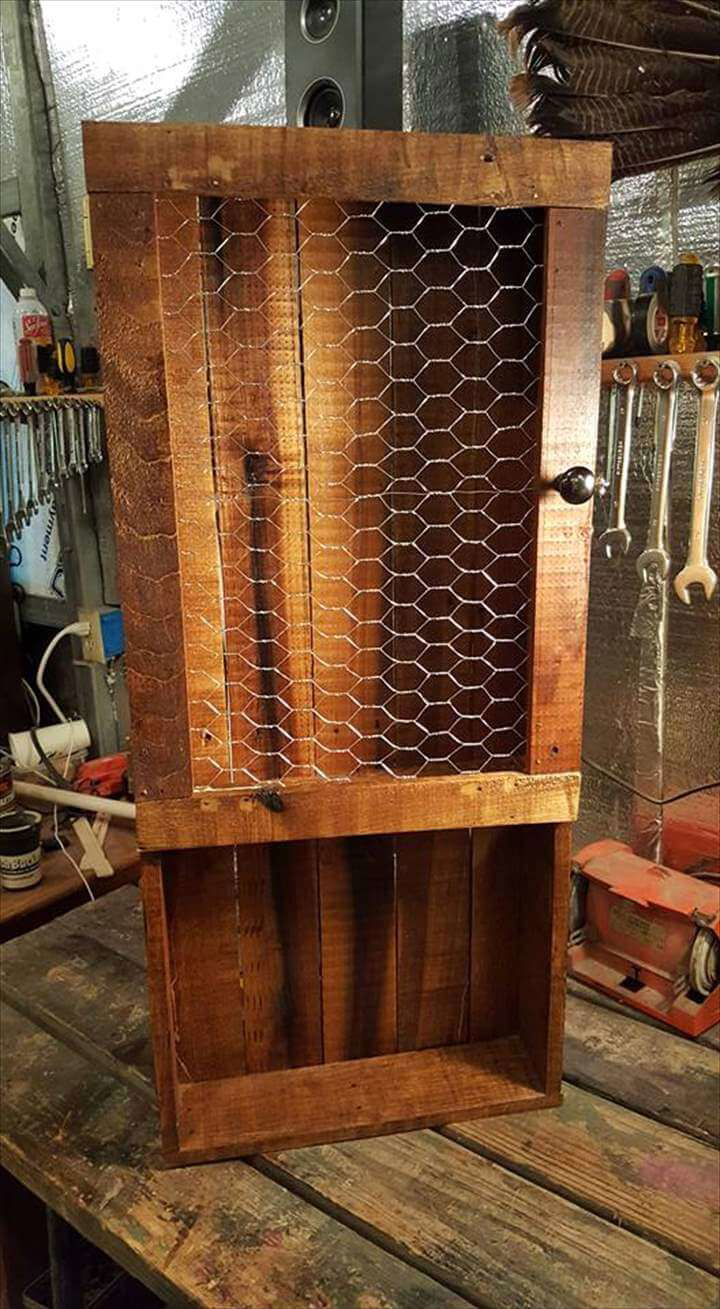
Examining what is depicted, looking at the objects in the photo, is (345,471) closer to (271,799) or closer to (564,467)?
(564,467)

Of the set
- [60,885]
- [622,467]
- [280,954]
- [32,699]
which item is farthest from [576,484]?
[32,699]

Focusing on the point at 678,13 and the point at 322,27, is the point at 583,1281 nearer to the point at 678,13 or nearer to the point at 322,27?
the point at 678,13

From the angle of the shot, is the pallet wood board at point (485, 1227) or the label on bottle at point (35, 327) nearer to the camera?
the pallet wood board at point (485, 1227)

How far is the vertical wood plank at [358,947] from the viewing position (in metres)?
0.90

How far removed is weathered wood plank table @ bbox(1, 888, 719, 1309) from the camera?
2.22ft

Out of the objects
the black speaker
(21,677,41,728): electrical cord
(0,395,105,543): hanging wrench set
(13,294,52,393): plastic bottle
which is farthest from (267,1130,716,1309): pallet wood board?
(21,677,41,728): electrical cord

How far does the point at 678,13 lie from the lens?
938 millimetres

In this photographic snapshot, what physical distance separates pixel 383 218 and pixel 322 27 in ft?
2.41

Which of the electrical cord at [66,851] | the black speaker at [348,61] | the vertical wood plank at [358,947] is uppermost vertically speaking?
the black speaker at [348,61]

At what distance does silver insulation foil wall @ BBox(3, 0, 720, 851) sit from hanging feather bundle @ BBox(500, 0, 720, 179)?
0.38ft

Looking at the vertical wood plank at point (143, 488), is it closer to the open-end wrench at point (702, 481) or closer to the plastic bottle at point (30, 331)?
the open-end wrench at point (702, 481)

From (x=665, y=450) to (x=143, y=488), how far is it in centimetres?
63

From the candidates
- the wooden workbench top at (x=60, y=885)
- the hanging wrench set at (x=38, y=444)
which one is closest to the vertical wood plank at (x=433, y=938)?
the wooden workbench top at (x=60, y=885)

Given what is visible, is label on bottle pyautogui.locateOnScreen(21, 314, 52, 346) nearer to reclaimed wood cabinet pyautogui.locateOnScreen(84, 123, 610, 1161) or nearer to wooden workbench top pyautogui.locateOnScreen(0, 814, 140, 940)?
wooden workbench top pyautogui.locateOnScreen(0, 814, 140, 940)
